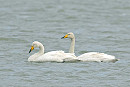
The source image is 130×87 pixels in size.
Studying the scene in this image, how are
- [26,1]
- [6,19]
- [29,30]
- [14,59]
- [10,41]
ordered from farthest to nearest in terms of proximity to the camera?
[26,1] → [6,19] → [29,30] → [10,41] → [14,59]

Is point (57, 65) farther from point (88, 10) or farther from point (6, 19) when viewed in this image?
point (88, 10)

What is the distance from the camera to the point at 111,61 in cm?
1567

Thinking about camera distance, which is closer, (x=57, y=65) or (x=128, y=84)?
(x=128, y=84)

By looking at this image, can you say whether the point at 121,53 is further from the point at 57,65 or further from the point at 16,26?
the point at 16,26

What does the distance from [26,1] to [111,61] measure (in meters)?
23.5

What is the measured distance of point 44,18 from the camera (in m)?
29.0

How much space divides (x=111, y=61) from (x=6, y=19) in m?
13.2

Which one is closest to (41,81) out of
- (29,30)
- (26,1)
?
(29,30)

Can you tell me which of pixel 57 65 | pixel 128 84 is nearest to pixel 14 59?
pixel 57 65

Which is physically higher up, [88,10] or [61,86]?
[88,10]

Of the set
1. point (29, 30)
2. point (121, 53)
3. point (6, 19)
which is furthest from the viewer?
point (6, 19)

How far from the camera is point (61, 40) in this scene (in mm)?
21344

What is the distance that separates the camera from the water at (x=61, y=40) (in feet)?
44.5

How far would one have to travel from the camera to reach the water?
534 inches
